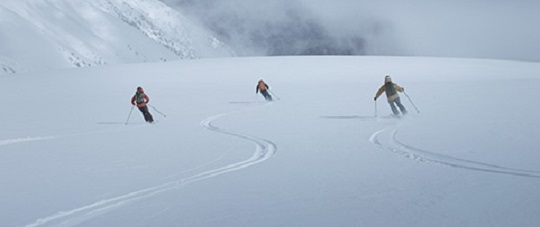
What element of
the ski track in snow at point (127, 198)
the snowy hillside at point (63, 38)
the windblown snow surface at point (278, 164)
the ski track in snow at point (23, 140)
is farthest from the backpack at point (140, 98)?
the snowy hillside at point (63, 38)

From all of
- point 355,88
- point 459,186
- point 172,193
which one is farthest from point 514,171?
point 355,88

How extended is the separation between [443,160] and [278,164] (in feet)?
8.80

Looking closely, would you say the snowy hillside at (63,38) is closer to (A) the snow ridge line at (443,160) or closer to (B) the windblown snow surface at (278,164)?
(B) the windblown snow surface at (278,164)

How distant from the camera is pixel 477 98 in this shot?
2116cm

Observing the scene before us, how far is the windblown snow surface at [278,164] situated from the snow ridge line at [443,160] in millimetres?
30

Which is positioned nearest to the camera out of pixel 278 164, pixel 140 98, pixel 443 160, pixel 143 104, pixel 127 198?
pixel 127 198

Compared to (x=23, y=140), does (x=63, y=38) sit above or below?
above

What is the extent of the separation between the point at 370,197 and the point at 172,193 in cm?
252

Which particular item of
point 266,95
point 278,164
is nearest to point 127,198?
point 278,164

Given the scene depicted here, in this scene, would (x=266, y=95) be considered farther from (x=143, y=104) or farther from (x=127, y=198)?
(x=127, y=198)

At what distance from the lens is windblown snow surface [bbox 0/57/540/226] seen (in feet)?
19.0

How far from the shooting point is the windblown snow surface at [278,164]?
580 centimetres

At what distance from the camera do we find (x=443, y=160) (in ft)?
28.1

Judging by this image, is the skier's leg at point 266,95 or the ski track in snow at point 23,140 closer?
the ski track in snow at point 23,140
